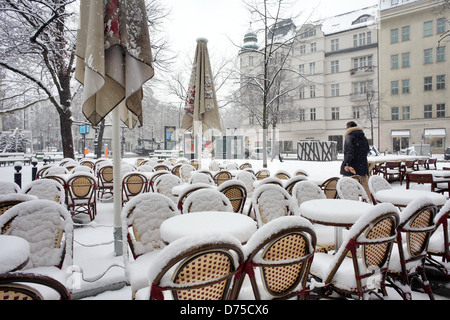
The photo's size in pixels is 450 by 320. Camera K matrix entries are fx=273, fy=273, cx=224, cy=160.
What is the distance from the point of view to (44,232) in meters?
2.55

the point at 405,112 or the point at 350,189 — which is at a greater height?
the point at 405,112

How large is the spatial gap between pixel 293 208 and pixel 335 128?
41340mm

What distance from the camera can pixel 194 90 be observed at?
19.9 ft

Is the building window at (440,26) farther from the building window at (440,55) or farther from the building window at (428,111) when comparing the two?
the building window at (428,111)

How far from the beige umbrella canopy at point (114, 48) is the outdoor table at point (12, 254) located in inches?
59.5

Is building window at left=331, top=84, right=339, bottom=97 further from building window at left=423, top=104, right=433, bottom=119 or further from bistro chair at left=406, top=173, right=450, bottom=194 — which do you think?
bistro chair at left=406, top=173, right=450, bottom=194

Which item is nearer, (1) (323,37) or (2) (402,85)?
(2) (402,85)

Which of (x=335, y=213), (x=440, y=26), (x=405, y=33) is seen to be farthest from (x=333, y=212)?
(x=405, y=33)

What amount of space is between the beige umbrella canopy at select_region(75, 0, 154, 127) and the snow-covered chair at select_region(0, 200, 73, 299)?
1.16 meters

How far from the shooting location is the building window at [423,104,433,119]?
115ft

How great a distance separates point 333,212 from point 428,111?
136ft

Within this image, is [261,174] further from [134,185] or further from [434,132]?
[434,132]
